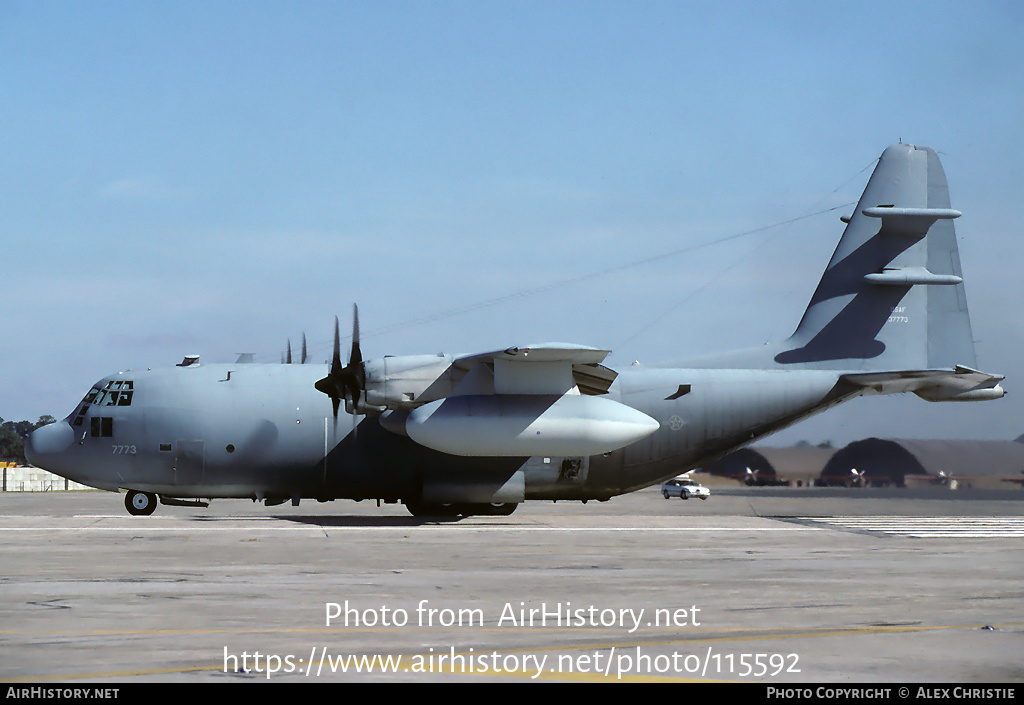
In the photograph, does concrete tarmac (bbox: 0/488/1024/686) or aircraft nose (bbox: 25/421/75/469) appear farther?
aircraft nose (bbox: 25/421/75/469)

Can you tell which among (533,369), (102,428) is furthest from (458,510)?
(102,428)

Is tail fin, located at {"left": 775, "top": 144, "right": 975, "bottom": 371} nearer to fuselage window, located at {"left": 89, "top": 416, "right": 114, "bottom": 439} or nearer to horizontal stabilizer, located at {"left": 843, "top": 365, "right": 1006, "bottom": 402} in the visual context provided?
horizontal stabilizer, located at {"left": 843, "top": 365, "right": 1006, "bottom": 402}

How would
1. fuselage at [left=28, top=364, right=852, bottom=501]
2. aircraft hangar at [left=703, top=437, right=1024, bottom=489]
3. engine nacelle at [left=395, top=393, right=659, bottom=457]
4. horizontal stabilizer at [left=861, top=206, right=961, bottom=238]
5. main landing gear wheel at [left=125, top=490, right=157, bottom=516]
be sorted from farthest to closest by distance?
aircraft hangar at [left=703, top=437, right=1024, bottom=489] < horizontal stabilizer at [left=861, top=206, right=961, bottom=238] < main landing gear wheel at [left=125, top=490, right=157, bottom=516] < fuselage at [left=28, top=364, right=852, bottom=501] < engine nacelle at [left=395, top=393, right=659, bottom=457]

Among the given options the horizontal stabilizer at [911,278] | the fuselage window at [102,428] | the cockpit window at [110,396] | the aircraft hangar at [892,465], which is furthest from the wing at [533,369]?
the aircraft hangar at [892,465]

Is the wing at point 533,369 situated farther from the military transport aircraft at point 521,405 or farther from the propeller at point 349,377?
the propeller at point 349,377

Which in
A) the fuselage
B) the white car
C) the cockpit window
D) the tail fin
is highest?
the tail fin

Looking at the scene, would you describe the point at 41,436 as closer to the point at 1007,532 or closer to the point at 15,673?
the point at 15,673

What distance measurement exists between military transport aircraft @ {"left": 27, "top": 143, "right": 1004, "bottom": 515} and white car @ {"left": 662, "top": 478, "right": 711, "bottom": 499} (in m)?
24.6

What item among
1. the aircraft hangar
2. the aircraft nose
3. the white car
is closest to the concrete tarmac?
the aircraft nose

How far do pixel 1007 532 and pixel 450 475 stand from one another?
14.9 meters

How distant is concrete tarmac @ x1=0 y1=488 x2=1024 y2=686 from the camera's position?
8.55 metres

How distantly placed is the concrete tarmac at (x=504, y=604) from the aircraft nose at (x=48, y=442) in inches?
102

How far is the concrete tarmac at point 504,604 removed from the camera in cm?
855

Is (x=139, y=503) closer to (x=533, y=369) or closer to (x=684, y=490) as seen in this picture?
(x=533, y=369)
